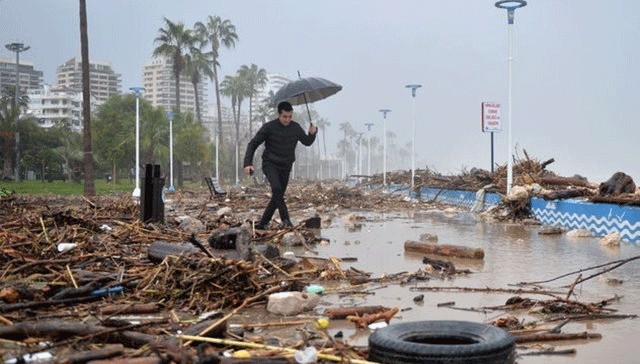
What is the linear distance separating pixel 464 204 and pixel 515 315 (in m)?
18.7

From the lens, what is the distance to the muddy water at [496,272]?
4.40 m

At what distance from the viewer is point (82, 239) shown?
862 cm

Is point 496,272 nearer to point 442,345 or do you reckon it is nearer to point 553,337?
point 553,337

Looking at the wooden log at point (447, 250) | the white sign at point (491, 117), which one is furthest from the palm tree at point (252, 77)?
the wooden log at point (447, 250)

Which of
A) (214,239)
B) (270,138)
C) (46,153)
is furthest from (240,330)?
(46,153)

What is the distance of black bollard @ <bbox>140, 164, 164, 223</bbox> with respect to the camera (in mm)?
11062

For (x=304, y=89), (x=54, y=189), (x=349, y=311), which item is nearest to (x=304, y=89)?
(x=304, y=89)

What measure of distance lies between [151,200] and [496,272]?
20.1 ft

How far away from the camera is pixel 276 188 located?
11016 mm

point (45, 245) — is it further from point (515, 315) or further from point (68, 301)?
point (515, 315)

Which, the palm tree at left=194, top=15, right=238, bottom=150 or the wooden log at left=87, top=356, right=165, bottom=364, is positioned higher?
the palm tree at left=194, top=15, right=238, bottom=150

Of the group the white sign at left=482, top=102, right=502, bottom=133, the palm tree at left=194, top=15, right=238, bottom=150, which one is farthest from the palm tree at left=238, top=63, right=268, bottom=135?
the white sign at left=482, top=102, right=502, bottom=133

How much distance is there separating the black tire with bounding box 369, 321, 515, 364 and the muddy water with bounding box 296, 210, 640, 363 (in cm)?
32

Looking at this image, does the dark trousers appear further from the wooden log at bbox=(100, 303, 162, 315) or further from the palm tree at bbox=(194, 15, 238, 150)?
the palm tree at bbox=(194, 15, 238, 150)
